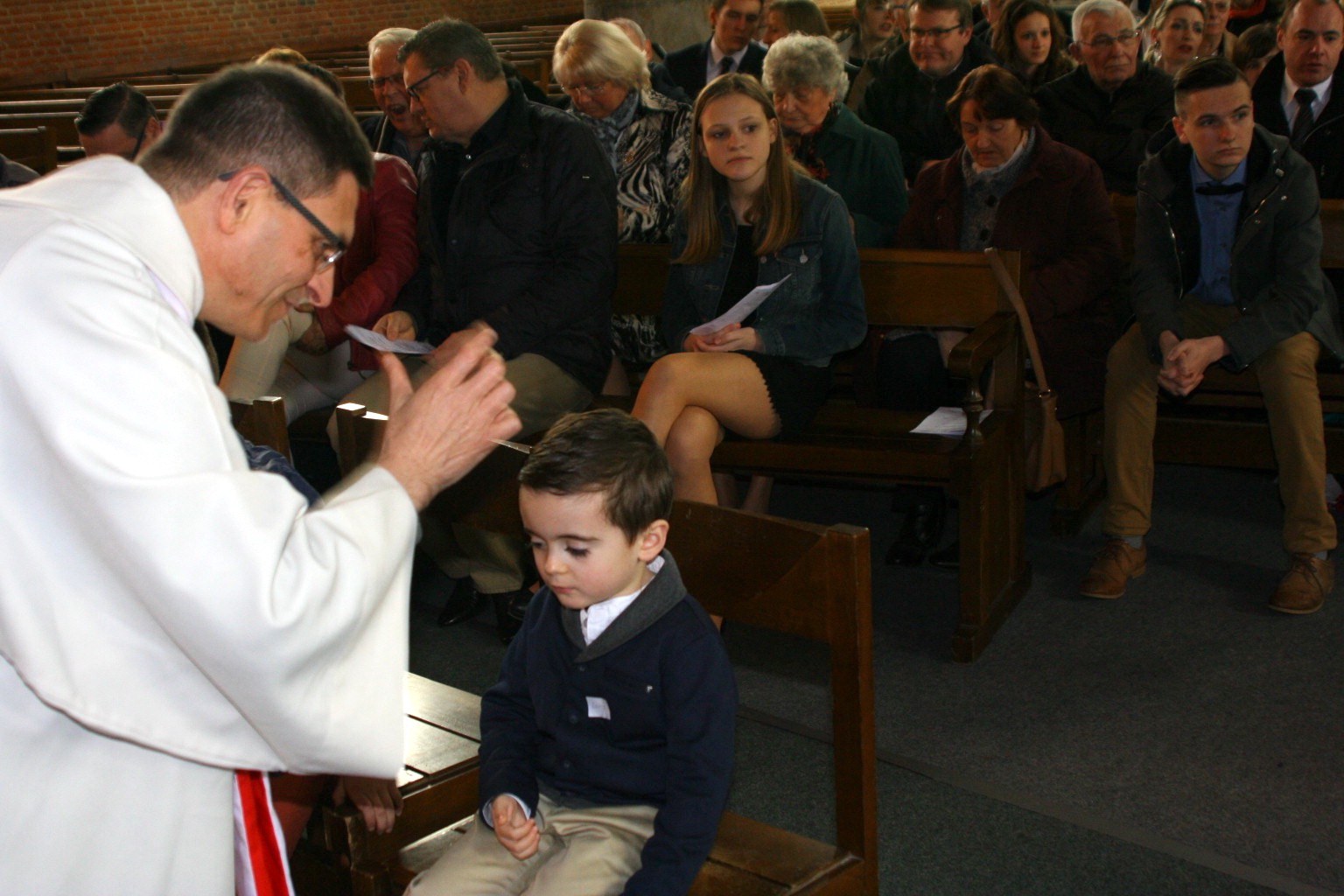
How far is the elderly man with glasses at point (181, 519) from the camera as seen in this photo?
1215 mm

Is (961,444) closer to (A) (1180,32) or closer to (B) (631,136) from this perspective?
(B) (631,136)

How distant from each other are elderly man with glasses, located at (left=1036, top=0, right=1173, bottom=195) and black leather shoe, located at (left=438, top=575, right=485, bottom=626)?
265cm

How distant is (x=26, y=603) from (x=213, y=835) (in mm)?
352

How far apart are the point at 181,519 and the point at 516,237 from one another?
2738 mm

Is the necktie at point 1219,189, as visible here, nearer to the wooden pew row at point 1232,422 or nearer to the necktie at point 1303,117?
the wooden pew row at point 1232,422

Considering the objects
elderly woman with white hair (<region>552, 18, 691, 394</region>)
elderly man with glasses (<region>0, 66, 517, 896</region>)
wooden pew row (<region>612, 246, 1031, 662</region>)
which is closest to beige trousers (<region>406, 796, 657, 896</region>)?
elderly man with glasses (<region>0, 66, 517, 896</region>)

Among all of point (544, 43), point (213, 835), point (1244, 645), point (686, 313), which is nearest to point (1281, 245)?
point (1244, 645)

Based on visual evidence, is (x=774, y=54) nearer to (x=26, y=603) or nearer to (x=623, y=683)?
(x=623, y=683)

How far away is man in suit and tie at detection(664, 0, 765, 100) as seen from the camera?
612cm

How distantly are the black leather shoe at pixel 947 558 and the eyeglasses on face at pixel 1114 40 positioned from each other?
6.37ft

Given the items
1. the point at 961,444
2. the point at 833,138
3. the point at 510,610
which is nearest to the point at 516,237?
the point at 510,610

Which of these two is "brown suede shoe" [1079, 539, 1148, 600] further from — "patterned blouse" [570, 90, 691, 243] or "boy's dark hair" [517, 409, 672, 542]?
"boy's dark hair" [517, 409, 672, 542]

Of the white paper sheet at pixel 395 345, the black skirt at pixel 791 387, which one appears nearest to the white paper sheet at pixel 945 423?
the black skirt at pixel 791 387

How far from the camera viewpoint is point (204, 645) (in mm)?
1243
